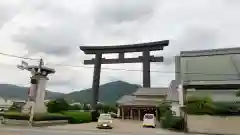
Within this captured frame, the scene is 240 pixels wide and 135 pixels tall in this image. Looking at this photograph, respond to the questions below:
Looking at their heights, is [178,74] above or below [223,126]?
above

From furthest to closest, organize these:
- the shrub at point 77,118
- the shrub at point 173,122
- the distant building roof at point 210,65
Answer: the shrub at point 77,118 → the distant building roof at point 210,65 → the shrub at point 173,122

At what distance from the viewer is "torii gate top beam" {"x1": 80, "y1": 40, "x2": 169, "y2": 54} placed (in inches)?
1682

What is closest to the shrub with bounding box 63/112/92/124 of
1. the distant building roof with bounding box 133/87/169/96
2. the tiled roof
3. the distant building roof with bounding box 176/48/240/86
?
the tiled roof

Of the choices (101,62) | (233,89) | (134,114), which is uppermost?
(101,62)

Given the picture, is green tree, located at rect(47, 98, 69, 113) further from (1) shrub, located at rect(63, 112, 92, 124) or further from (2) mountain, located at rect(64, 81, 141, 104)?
(2) mountain, located at rect(64, 81, 141, 104)

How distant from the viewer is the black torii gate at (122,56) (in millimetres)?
43000

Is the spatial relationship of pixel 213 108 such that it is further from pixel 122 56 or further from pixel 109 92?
pixel 109 92

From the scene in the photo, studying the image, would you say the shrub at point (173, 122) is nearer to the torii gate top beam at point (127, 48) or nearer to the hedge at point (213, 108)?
the hedge at point (213, 108)

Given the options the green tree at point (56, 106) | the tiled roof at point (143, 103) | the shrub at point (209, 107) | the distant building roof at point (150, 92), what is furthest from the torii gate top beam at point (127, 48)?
the shrub at point (209, 107)

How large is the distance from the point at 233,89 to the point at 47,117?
19049 mm

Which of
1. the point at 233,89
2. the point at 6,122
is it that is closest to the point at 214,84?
the point at 233,89

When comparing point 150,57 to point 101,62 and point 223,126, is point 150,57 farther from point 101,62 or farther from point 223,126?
point 223,126

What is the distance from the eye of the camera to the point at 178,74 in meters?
32.3

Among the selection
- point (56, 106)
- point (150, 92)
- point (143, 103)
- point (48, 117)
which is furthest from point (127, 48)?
→ point (48, 117)
